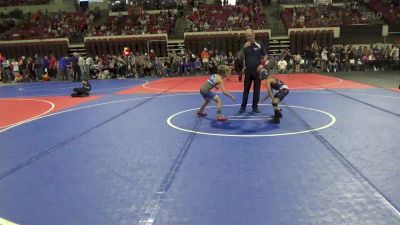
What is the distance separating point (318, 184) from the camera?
450cm

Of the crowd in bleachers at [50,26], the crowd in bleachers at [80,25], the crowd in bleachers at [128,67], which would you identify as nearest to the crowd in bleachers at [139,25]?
the crowd in bleachers at [80,25]

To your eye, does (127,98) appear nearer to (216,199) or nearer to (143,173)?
(143,173)

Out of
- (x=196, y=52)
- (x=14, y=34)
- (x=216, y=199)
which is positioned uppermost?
(x=14, y=34)

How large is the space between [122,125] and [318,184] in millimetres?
4867

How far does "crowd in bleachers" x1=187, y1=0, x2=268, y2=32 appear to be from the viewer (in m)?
27.2

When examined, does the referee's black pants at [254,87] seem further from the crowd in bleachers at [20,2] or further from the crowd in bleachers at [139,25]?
the crowd in bleachers at [20,2]

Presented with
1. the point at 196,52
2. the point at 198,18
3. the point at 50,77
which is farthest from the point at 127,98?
the point at 198,18

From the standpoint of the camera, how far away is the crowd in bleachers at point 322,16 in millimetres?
26531

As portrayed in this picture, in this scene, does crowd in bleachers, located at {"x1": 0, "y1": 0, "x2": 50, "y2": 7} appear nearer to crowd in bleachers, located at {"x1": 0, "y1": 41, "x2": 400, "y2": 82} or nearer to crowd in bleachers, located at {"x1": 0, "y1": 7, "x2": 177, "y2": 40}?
crowd in bleachers, located at {"x1": 0, "y1": 7, "x2": 177, "y2": 40}

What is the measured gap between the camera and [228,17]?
1123 inches

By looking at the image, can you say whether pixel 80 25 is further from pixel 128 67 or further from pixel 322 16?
pixel 322 16

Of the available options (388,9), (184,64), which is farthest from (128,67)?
(388,9)

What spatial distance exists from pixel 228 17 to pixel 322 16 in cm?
679

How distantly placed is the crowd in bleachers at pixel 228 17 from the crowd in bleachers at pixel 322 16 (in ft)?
6.44
